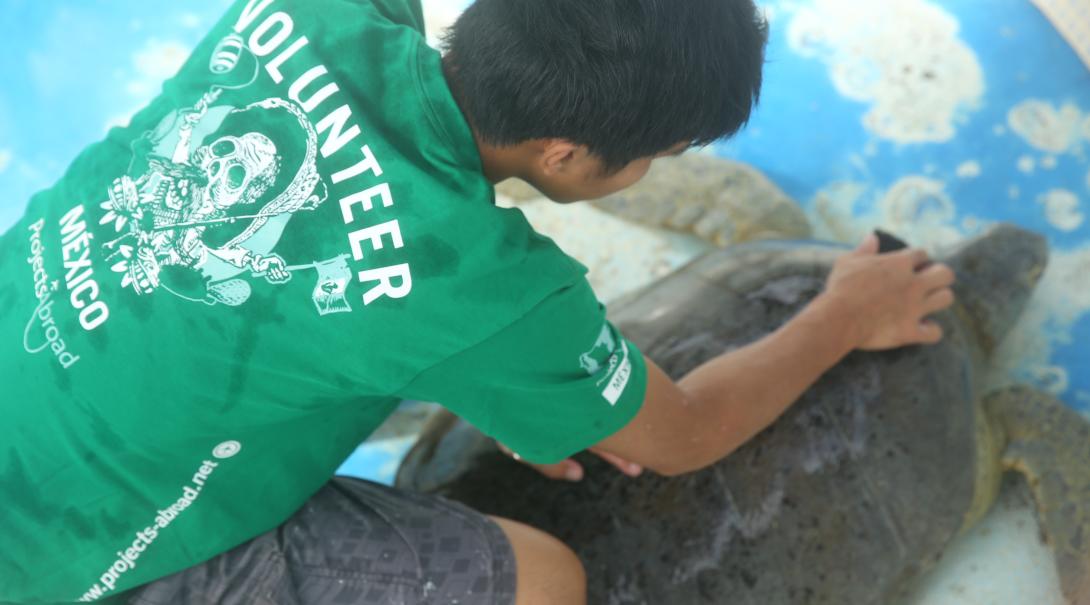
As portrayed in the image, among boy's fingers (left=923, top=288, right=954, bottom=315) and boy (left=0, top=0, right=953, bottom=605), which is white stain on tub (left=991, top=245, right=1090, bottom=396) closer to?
boy's fingers (left=923, top=288, right=954, bottom=315)

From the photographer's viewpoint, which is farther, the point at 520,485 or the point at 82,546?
the point at 520,485

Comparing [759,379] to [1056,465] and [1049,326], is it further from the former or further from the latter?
[1049,326]

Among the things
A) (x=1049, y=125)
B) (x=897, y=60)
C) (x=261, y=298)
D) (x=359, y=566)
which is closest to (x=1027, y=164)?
(x=1049, y=125)

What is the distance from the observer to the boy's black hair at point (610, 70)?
1062 mm

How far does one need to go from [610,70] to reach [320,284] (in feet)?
1.40

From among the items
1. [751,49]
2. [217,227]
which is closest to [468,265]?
[217,227]

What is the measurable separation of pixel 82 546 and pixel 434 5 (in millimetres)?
2253

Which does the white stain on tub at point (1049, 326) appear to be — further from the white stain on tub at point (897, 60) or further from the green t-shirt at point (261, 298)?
the green t-shirt at point (261, 298)

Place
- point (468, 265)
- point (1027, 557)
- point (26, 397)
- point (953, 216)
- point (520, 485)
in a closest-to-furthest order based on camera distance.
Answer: point (468, 265)
point (26, 397)
point (520, 485)
point (1027, 557)
point (953, 216)

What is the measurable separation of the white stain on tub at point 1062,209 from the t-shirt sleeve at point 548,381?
161cm

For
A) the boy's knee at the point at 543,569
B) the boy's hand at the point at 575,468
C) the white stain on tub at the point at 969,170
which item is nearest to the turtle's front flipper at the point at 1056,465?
the white stain on tub at the point at 969,170

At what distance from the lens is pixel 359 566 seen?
1.48 metres

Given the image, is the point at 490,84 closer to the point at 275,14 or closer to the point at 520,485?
the point at 275,14

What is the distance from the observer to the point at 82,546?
1.34m
